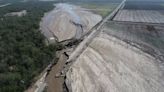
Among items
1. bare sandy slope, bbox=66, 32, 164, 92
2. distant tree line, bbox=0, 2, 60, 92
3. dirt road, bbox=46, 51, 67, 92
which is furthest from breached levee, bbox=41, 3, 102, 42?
dirt road, bbox=46, 51, 67, 92

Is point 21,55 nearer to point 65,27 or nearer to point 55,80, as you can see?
point 55,80

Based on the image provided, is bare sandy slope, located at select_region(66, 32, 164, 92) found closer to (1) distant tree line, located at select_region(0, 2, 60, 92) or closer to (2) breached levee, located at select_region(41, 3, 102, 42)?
(1) distant tree line, located at select_region(0, 2, 60, 92)

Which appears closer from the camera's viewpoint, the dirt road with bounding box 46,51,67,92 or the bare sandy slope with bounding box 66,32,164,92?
the bare sandy slope with bounding box 66,32,164,92

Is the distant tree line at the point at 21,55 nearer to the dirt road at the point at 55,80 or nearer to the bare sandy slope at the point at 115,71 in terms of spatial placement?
the dirt road at the point at 55,80

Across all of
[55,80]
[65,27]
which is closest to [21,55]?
[55,80]

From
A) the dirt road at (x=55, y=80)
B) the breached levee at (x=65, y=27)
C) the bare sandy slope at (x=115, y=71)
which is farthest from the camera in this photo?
the breached levee at (x=65, y=27)

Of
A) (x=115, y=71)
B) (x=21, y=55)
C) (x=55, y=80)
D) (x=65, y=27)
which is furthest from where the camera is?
(x=65, y=27)

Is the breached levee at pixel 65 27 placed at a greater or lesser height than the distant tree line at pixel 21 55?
lesser

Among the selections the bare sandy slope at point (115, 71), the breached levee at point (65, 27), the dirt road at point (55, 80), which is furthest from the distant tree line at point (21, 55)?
the bare sandy slope at point (115, 71)

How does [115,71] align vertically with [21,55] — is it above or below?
above
